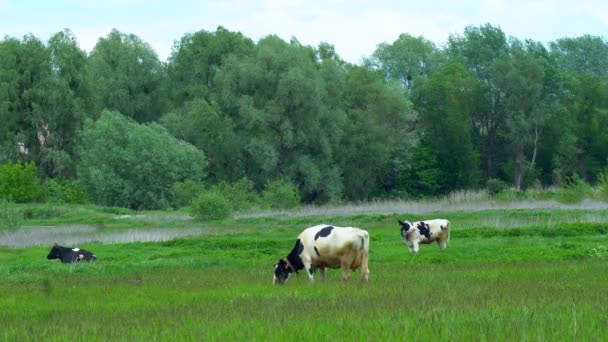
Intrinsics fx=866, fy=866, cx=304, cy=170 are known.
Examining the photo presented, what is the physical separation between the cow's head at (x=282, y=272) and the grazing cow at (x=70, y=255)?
39.8 feet

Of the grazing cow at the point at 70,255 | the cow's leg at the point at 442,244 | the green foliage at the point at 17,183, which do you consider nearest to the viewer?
the cow's leg at the point at 442,244

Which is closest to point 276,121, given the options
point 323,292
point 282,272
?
point 282,272

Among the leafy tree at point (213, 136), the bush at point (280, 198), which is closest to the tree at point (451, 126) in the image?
the leafy tree at point (213, 136)

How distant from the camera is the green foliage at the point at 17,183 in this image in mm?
75125

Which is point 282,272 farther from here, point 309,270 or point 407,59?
point 407,59

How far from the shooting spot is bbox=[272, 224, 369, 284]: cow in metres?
21.0

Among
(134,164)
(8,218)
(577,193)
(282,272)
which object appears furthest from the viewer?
(134,164)

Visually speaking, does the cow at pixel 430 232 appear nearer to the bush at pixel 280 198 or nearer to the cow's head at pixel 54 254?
the cow's head at pixel 54 254

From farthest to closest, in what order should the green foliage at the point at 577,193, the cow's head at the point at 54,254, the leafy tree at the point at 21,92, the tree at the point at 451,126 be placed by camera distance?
the tree at the point at 451,126
the leafy tree at the point at 21,92
the green foliage at the point at 577,193
the cow's head at the point at 54,254

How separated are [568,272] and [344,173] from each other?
6916 centimetres

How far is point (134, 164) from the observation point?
7925cm

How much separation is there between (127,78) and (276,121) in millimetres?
22179

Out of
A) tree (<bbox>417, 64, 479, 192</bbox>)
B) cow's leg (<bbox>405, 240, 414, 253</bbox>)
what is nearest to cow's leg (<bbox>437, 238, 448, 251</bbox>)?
cow's leg (<bbox>405, 240, 414, 253</bbox>)

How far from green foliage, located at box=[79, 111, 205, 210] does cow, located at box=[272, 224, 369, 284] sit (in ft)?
188
